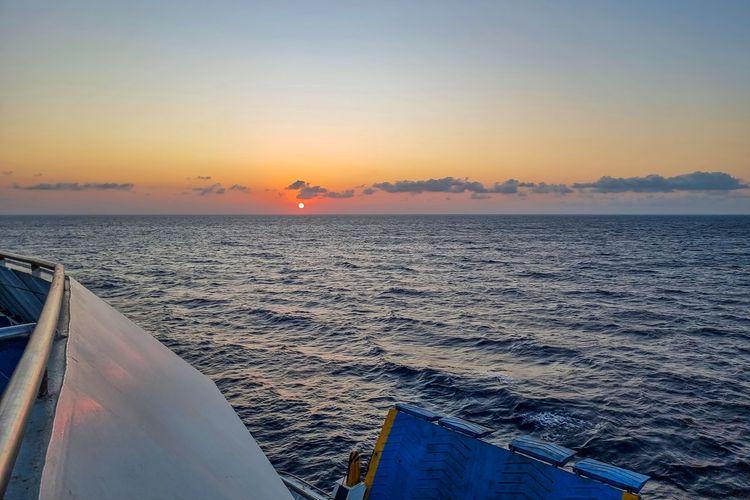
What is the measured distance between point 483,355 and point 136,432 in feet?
85.6

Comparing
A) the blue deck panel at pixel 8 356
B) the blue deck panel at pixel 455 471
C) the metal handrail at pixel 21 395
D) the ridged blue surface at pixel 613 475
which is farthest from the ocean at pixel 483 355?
the metal handrail at pixel 21 395

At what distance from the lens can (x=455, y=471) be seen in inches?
416

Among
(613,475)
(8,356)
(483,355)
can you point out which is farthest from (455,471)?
(483,355)

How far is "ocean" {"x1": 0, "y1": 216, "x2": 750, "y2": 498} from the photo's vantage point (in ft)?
58.3

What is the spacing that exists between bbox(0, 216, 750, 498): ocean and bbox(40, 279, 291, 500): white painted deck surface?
39.0 feet

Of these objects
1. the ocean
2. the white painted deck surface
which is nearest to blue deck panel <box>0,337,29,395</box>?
the white painted deck surface

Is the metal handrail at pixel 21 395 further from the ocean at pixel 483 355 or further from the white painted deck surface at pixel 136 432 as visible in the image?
the ocean at pixel 483 355

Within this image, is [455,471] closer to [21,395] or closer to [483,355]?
[21,395]

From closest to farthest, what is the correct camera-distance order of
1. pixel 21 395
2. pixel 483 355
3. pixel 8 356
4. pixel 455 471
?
pixel 21 395 < pixel 8 356 < pixel 455 471 < pixel 483 355

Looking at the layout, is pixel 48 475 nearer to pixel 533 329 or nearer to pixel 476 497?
pixel 476 497

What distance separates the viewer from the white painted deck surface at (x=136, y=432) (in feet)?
8.64

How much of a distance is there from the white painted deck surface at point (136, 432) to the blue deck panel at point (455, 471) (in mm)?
6196

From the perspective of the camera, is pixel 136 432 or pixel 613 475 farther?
pixel 613 475

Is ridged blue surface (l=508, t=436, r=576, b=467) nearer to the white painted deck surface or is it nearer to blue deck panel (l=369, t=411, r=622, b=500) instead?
blue deck panel (l=369, t=411, r=622, b=500)
